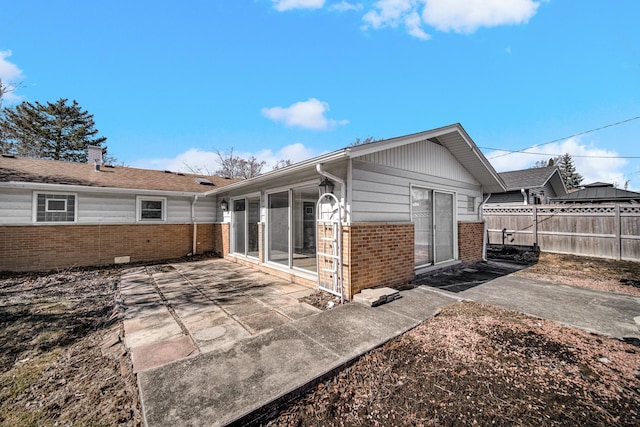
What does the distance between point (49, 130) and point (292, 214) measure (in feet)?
80.8

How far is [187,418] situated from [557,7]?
459 inches

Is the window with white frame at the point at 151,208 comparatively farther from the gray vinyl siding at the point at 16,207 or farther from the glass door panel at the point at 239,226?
the glass door panel at the point at 239,226

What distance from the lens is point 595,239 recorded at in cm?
840

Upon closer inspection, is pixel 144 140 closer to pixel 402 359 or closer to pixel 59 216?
pixel 59 216

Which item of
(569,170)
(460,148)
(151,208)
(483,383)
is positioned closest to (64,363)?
(483,383)

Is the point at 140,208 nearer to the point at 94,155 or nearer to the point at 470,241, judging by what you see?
the point at 94,155

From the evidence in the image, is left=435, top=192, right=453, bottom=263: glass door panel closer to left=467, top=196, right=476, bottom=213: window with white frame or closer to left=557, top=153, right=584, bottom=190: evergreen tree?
left=467, top=196, right=476, bottom=213: window with white frame

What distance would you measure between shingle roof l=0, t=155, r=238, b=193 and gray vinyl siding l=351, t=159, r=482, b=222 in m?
7.82

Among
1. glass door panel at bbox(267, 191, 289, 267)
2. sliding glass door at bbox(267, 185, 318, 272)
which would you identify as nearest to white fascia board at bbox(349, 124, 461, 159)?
sliding glass door at bbox(267, 185, 318, 272)

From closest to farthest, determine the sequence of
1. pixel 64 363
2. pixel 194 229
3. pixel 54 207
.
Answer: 1. pixel 64 363
2. pixel 54 207
3. pixel 194 229

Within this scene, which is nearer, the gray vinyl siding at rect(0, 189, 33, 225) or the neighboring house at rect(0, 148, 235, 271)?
the gray vinyl siding at rect(0, 189, 33, 225)

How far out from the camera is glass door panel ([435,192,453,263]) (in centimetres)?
668

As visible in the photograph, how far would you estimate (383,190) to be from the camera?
16.9 feet

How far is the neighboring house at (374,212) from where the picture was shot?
15.1 ft
